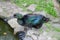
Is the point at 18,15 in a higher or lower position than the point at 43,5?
lower

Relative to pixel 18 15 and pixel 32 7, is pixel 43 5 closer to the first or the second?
pixel 32 7

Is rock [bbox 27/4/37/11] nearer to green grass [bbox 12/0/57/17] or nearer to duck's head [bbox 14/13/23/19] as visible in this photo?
green grass [bbox 12/0/57/17]

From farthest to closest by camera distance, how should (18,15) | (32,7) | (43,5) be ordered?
(43,5), (32,7), (18,15)

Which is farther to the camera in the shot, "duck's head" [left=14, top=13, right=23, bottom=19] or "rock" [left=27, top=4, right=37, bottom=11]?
"rock" [left=27, top=4, right=37, bottom=11]

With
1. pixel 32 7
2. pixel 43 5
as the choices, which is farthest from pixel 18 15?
pixel 43 5

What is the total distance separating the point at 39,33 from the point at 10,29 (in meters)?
0.90

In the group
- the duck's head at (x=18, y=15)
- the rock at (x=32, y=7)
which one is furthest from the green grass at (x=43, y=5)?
the duck's head at (x=18, y=15)

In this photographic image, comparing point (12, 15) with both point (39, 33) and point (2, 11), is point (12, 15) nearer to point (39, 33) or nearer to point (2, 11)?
point (2, 11)

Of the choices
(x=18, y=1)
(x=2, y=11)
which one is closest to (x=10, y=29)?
(x=2, y=11)

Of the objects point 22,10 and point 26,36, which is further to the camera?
point 22,10

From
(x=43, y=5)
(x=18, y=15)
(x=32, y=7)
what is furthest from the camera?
(x=43, y=5)

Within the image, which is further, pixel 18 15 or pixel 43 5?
pixel 43 5

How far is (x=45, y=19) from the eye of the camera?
22.3 feet

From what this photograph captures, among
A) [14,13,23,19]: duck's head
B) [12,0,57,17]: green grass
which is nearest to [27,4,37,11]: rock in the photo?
[12,0,57,17]: green grass
